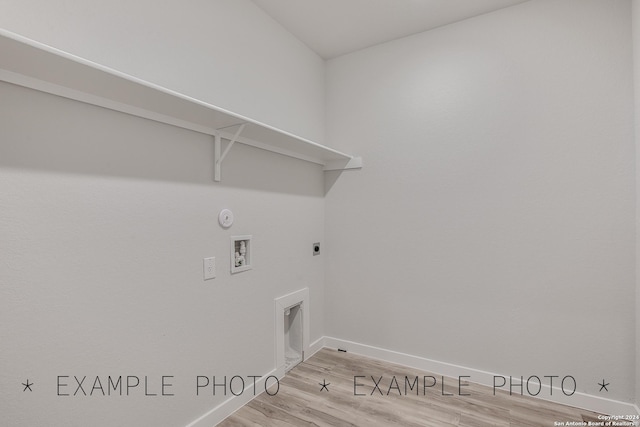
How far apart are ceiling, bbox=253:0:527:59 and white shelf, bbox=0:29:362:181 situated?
3.40ft

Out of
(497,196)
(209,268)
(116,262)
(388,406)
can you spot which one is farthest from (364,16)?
(388,406)

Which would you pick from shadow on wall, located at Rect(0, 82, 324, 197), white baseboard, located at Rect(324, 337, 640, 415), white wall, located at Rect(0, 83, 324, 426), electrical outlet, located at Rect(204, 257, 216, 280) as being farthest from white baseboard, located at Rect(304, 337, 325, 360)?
shadow on wall, located at Rect(0, 82, 324, 197)

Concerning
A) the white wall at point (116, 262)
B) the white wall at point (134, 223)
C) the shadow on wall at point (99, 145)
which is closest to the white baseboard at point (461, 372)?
the white wall at point (134, 223)

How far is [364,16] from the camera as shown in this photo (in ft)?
7.50

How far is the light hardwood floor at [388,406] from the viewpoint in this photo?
5.98 ft

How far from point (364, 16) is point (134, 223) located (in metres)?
2.17

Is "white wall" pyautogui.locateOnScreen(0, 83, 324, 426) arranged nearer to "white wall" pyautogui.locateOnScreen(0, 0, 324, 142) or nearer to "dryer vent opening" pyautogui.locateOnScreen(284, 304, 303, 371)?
"white wall" pyautogui.locateOnScreen(0, 0, 324, 142)

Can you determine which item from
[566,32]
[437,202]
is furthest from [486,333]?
[566,32]

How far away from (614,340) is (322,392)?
1922 millimetres

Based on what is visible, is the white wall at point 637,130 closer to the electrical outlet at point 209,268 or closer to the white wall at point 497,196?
the white wall at point 497,196

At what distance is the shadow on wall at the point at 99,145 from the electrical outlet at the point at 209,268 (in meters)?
0.46

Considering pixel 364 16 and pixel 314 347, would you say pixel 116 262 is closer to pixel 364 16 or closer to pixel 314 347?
pixel 314 347

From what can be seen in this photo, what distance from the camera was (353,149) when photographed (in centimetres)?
279

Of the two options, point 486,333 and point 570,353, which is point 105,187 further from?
point 570,353
